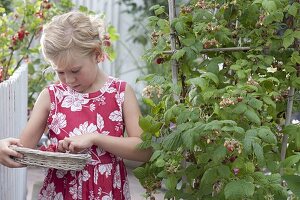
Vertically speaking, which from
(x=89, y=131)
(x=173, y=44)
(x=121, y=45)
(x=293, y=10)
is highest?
(x=293, y=10)

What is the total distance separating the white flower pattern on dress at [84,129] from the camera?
3.68 metres

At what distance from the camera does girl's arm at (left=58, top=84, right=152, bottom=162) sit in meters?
3.47

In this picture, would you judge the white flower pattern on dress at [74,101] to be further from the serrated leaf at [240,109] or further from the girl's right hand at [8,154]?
the serrated leaf at [240,109]

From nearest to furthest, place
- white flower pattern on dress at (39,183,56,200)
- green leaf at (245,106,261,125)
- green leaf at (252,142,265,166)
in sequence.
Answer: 1. green leaf at (252,142,265,166)
2. green leaf at (245,106,261,125)
3. white flower pattern on dress at (39,183,56,200)

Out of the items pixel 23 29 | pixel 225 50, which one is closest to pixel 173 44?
pixel 225 50

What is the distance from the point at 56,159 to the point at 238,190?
0.69 meters

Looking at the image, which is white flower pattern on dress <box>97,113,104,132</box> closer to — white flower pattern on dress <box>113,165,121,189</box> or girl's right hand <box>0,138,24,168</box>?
white flower pattern on dress <box>113,165,121,189</box>

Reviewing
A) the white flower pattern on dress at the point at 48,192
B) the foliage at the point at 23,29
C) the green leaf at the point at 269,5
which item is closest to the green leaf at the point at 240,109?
the green leaf at the point at 269,5

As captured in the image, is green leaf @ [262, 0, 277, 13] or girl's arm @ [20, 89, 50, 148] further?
girl's arm @ [20, 89, 50, 148]

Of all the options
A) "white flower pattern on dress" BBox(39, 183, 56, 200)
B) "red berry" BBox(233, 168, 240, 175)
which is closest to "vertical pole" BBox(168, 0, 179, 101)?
"red berry" BBox(233, 168, 240, 175)

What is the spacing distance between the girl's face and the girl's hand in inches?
9.7

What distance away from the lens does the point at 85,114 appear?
3.73 meters

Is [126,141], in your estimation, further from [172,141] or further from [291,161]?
[291,161]

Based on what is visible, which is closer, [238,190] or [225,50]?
[238,190]
